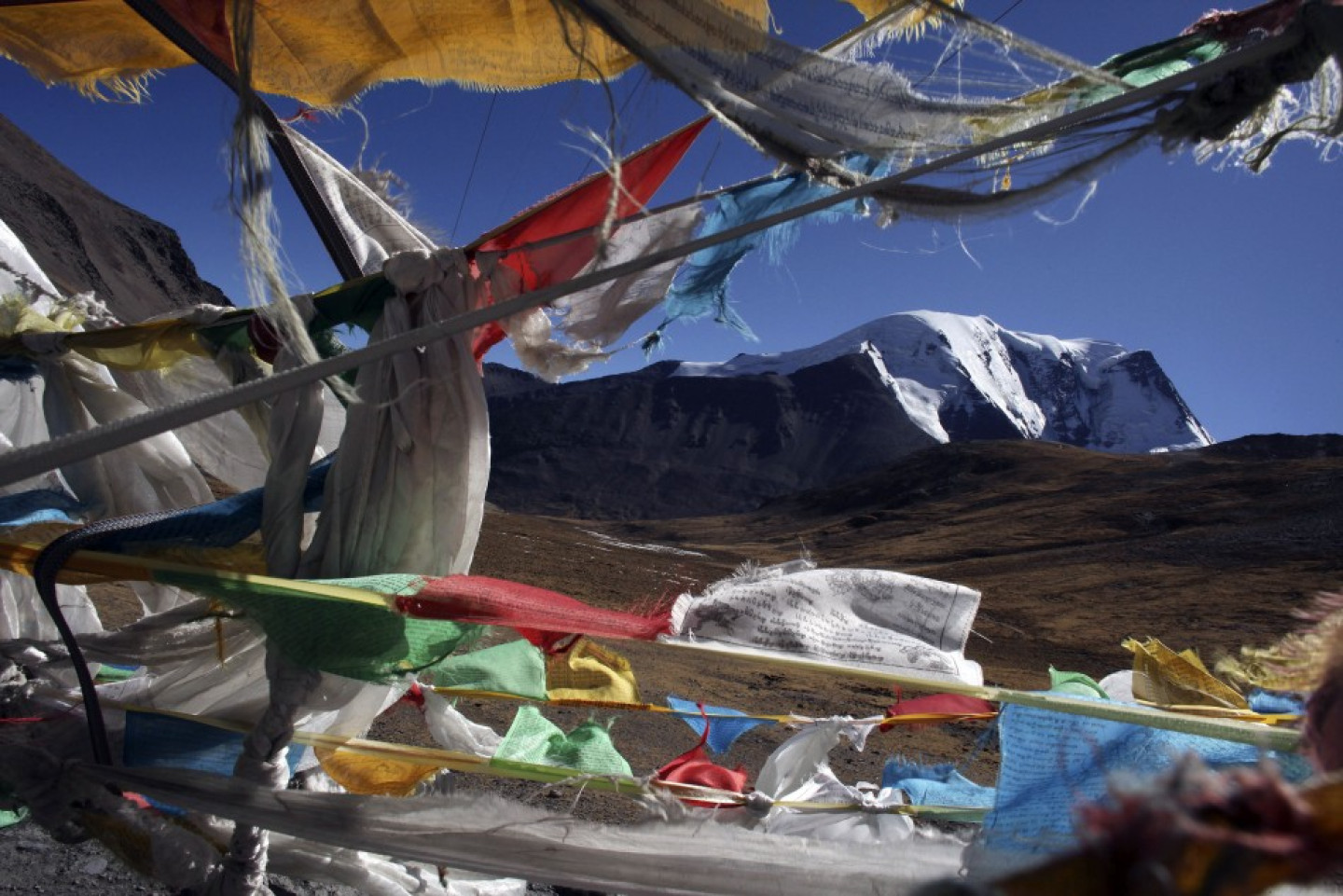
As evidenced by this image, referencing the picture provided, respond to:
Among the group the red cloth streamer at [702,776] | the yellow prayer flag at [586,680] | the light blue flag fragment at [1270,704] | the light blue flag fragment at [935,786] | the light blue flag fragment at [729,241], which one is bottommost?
the red cloth streamer at [702,776]

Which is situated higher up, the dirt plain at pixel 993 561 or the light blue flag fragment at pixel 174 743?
the dirt plain at pixel 993 561

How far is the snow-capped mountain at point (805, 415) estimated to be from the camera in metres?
40.2

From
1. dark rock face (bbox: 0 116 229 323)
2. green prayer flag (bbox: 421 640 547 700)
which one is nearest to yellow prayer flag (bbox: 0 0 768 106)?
green prayer flag (bbox: 421 640 547 700)

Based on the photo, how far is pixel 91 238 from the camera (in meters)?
28.3

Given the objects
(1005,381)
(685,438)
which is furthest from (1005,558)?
(1005,381)

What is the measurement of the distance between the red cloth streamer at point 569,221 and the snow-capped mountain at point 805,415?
31.8 m

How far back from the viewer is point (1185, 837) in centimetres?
39

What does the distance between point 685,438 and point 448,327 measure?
44.2 m

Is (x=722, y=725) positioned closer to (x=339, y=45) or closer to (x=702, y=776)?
(x=702, y=776)

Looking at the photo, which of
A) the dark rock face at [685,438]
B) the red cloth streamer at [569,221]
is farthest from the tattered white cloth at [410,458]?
the dark rock face at [685,438]

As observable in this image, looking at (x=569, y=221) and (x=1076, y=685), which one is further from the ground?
(x=569, y=221)

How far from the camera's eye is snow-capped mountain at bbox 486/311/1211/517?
40156 millimetres

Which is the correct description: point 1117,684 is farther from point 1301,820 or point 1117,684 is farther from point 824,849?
point 1301,820

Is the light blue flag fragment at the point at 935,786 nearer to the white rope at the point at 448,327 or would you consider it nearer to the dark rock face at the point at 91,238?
the white rope at the point at 448,327
